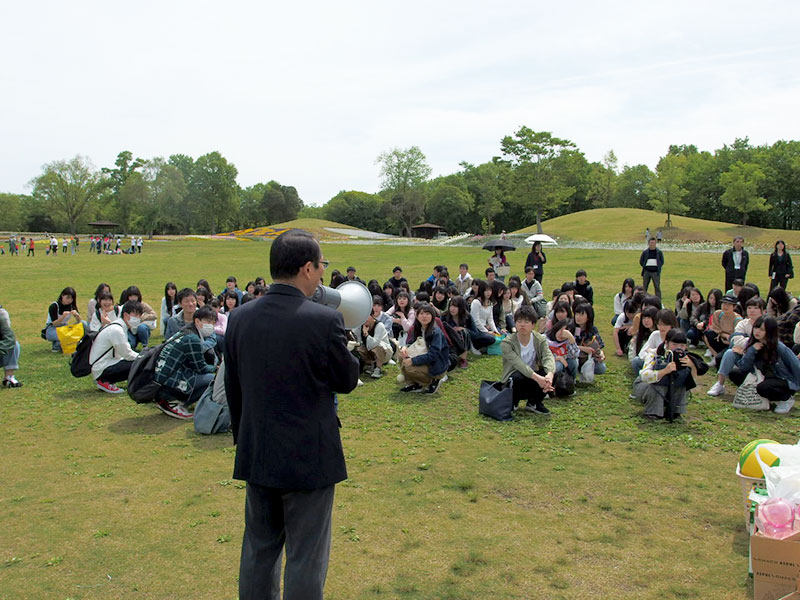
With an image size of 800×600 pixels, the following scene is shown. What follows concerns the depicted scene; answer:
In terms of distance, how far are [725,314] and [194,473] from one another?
874 cm

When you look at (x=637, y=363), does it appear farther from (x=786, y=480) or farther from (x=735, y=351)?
(x=786, y=480)

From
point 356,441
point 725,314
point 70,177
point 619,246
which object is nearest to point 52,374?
point 356,441

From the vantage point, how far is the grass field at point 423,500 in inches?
162

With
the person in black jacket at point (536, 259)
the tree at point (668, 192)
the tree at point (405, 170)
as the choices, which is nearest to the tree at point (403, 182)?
the tree at point (405, 170)

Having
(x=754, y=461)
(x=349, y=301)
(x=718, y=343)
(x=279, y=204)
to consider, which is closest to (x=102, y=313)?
(x=349, y=301)

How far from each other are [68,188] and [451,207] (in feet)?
193

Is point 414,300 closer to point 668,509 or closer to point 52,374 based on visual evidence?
Answer: point 52,374

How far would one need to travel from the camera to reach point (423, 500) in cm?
535

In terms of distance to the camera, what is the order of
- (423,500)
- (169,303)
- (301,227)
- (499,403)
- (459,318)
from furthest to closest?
1. (301,227)
2. (169,303)
3. (459,318)
4. (499,403)
5. (423,500)

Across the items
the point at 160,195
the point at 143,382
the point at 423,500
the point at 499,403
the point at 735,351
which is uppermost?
the point at 160,195

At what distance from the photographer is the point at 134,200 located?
87.2 metres

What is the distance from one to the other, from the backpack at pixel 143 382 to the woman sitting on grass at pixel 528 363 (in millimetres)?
4606

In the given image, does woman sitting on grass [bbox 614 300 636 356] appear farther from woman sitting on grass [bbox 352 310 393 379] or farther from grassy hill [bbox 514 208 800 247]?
grassy hill [bbox 514 208 800 247]

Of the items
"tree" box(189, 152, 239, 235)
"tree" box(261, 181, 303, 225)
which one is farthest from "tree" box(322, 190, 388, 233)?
"tree" box(189, 152, 239, 235)
